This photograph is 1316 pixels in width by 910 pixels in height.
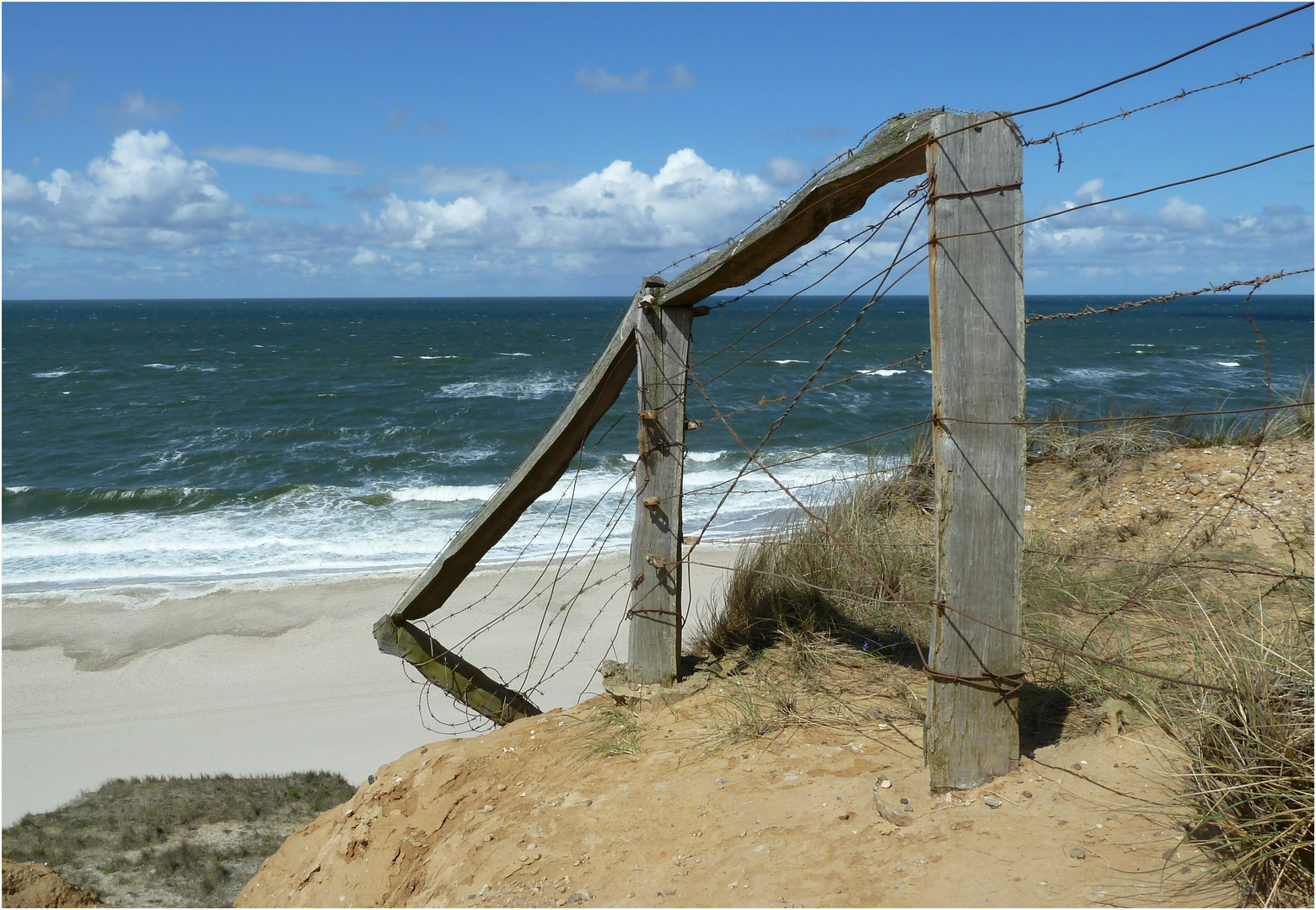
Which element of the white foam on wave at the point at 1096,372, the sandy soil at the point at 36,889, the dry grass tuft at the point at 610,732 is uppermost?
the white foam on wave at the point at 1096,372

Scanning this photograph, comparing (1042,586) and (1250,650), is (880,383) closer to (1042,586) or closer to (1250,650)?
(1042,586)

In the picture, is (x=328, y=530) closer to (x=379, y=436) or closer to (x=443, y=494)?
(x=443, y=494)

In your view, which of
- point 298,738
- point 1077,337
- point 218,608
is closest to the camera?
point 298,738

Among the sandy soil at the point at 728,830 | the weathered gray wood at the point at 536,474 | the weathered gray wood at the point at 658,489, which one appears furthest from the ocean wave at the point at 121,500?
the weathered gray wood at the point at 658,489

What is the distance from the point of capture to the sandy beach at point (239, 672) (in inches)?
288

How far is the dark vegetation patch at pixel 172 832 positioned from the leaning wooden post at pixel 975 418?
14.7ft

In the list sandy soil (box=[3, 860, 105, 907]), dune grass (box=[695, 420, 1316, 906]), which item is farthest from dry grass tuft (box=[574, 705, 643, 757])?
sandy soil (box=[3, 860, 105, 907])

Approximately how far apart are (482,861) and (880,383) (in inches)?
1257

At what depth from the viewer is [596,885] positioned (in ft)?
9.59

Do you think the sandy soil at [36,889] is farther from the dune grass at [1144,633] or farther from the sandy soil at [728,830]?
the dune grass at [1144,633]

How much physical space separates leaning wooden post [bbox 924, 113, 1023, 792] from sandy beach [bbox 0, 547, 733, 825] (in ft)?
11.1

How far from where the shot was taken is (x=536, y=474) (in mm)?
4426

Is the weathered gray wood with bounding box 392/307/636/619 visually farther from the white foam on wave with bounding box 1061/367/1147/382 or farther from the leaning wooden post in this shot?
the white foam on wave with bounding box 1061/367/1147/382

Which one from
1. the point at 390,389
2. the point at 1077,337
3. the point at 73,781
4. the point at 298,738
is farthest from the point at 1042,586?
the point at 1077,337
